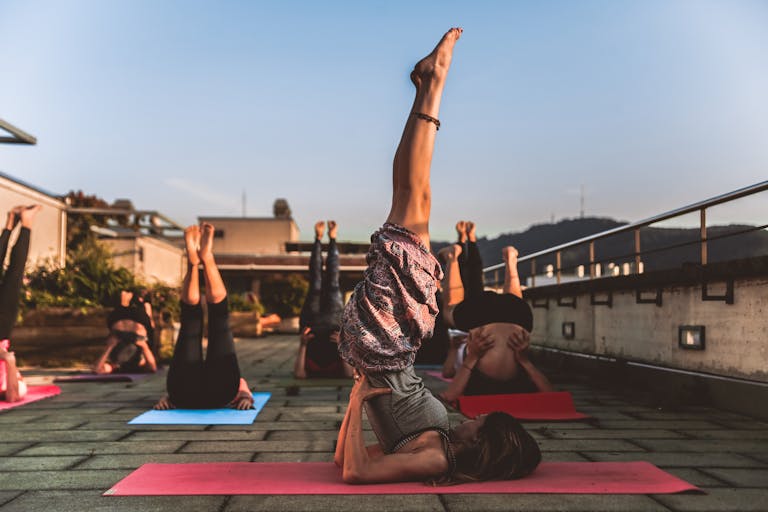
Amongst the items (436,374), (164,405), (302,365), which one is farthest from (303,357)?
(164,405)

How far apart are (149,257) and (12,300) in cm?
1225

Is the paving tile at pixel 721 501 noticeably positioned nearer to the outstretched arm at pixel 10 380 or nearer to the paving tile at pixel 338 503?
the paving tile at pixel 338 503

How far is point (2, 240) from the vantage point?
5.92 metres

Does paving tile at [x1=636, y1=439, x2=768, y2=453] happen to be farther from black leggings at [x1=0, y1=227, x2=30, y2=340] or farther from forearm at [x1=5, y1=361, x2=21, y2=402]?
black leggings at [x1=0, y1=227, x2=30, y2=340]

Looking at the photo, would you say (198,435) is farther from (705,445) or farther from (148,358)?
(148,358)

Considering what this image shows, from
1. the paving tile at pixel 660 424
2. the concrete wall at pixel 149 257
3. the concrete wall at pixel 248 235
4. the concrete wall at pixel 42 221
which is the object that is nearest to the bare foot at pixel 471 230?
the paving tile at pixel 660 424

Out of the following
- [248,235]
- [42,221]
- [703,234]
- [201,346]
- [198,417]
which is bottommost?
[198,417]

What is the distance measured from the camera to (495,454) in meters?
2.85

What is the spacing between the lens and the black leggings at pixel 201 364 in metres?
4.96

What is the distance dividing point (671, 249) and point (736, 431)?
210 centimetres

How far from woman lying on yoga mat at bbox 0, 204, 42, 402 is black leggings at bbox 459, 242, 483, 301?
15.0 feet

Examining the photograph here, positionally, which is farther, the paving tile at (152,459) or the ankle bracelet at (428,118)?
the paving tile at (152,459)

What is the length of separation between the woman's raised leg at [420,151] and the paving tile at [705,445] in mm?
2112

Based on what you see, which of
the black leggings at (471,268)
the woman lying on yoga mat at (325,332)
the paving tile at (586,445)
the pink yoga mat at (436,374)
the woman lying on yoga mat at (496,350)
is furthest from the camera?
the pink yoga mat at (436,374)
